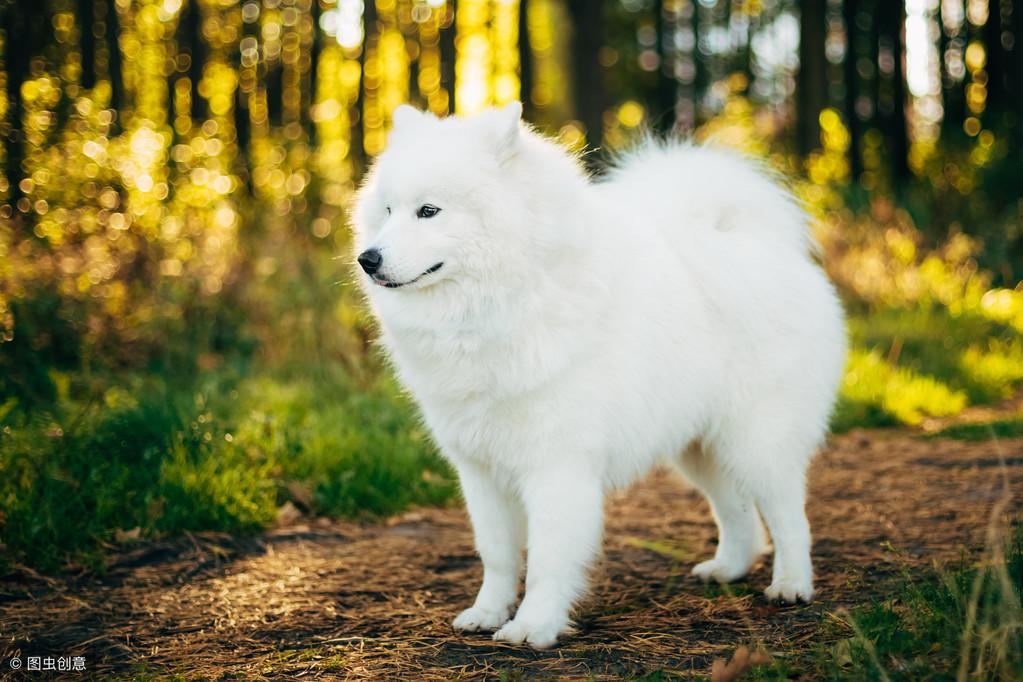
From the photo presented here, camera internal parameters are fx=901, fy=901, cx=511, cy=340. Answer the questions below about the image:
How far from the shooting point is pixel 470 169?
2816 mm

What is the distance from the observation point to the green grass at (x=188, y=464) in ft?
11.9

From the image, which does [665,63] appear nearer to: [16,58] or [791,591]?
[16,58]

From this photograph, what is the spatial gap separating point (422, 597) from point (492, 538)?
49 cm

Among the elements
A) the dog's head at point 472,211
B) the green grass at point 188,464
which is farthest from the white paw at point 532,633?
the green grass at point 188,464

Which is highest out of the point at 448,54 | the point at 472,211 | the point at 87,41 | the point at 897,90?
the point at 87,41

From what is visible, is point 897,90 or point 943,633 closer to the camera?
point 943,633

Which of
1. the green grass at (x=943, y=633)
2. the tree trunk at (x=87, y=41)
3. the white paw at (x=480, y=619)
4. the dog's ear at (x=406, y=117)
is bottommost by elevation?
the white paw at (x=480, y=619)

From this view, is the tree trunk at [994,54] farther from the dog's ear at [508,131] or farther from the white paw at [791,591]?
the dog's ear at [508,131]

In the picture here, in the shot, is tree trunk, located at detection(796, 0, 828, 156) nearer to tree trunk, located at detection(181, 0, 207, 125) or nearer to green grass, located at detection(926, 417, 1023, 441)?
green grass, located at detection(926, 417, 1023, 441)

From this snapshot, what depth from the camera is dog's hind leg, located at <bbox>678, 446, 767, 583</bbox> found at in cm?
346

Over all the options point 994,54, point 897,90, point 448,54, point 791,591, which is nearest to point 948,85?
point 994,54

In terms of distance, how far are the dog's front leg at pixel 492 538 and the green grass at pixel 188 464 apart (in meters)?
1.37

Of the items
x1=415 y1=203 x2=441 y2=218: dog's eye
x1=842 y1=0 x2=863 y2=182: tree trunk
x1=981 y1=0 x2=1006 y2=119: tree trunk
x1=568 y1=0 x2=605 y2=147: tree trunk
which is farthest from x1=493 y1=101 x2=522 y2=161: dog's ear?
x1=981 y1=0 x2=1006 y2=119: tree trunk

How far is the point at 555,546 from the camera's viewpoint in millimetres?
2826
